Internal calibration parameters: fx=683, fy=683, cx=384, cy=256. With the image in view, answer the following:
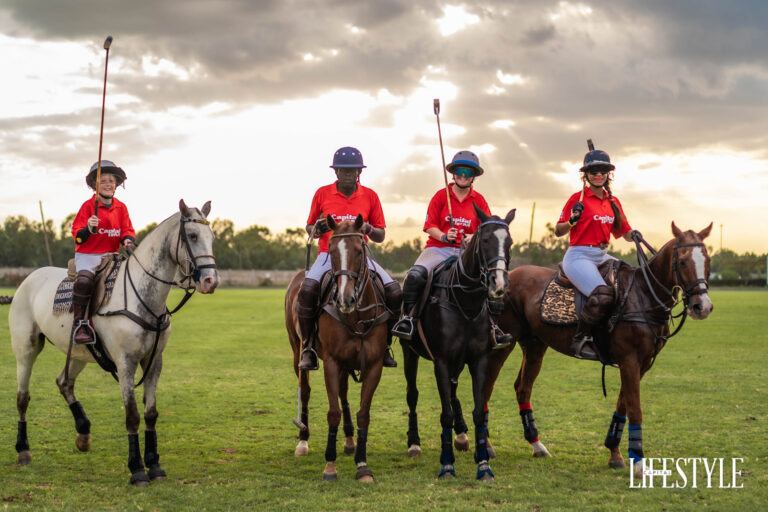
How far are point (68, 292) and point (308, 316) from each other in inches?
105

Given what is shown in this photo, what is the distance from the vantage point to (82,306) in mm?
6836

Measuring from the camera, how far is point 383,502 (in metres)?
5.63

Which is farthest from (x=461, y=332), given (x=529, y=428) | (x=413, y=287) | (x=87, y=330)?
(x=87, y=330)

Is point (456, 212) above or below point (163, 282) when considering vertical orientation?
above

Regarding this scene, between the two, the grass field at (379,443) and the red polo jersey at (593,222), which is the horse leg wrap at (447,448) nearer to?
the grass field at (379,443)

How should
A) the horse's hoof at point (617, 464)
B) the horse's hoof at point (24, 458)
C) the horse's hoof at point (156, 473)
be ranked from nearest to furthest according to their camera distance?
the horse's hoof at point (156, 473) < the horse's hoof at point (617, 464) < the horse's hoof at point (24, 458)

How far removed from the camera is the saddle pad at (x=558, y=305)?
711 centimetres

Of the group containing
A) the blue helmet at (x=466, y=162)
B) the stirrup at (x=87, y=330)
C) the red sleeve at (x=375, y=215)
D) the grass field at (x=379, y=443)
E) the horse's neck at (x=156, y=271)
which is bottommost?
the grass field at (x=379, y=443)

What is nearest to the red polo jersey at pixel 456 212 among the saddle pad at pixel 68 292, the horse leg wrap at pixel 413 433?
the horse leg wrap at pixel 413 433

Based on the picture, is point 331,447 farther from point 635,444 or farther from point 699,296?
point 699,296

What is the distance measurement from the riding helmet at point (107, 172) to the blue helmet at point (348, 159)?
2.44 m

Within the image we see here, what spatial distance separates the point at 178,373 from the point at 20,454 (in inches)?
257

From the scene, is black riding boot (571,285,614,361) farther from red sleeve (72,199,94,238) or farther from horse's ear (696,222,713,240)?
red sleeve (72,199,94,238)

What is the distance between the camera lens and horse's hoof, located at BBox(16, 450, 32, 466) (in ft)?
23.1
